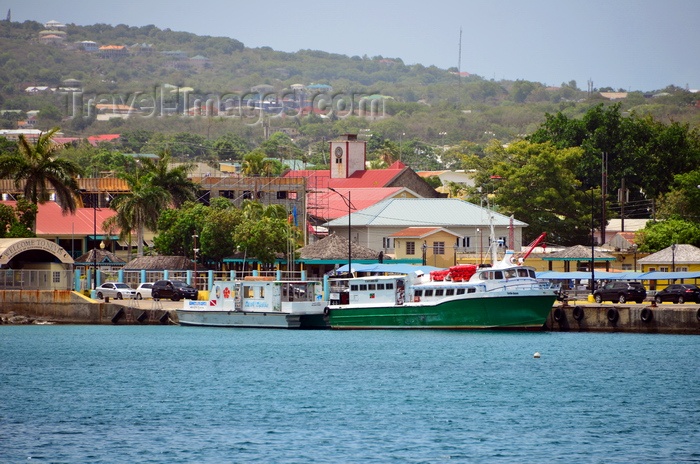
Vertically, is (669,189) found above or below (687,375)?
above

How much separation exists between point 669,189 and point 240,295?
58.1 m

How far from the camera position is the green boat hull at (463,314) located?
68.3 metres

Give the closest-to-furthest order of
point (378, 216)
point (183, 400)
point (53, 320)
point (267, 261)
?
point (183, 400)
point (53, 320)
point (267, 261)
point (378, 216)

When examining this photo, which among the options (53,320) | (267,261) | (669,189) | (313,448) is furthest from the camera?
(669,189)

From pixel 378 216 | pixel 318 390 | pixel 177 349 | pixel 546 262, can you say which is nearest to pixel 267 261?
pixel 378 216

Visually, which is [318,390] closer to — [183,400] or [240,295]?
[183,400]

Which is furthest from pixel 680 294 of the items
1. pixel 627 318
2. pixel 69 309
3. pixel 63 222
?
pixel 63 222

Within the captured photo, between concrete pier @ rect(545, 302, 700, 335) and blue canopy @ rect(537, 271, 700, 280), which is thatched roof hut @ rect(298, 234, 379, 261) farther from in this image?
concrete pier @ rect(545, 302, 700, 335)

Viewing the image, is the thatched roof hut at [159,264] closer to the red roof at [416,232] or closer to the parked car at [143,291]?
the parked car at [143,291]

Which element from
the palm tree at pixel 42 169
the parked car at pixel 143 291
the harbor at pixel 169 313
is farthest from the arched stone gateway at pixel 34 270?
the palm tree at pixel 42 169

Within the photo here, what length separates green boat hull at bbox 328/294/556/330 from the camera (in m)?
68.3

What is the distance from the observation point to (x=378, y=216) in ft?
340

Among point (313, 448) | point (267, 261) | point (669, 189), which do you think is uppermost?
point (669, 189)

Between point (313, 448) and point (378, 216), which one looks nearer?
point (313, 448)
